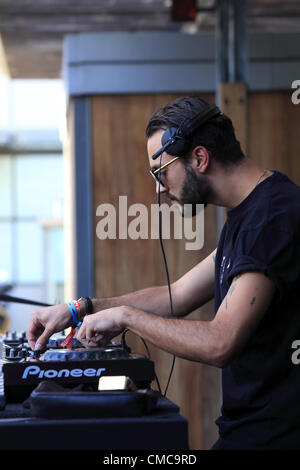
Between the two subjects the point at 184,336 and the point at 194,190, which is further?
the point at 194,190

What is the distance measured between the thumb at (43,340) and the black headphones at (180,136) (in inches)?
18.8

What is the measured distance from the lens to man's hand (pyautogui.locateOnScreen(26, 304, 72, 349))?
1489mm

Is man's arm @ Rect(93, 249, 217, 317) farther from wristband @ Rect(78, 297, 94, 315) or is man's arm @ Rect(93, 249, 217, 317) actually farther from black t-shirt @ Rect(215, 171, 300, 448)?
black t-shirt @ Rect(215, 171, 300, 448)

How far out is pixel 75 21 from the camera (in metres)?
5.61

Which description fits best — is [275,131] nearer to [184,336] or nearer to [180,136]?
A: [180,136]

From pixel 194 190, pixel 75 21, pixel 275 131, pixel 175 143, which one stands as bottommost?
pixel 194 190

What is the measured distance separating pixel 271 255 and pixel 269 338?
182 millimetres

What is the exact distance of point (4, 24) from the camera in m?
5.33

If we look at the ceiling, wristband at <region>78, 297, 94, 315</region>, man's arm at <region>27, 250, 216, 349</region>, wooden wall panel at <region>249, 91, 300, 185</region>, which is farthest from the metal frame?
the ceiling

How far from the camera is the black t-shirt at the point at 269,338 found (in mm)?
1312

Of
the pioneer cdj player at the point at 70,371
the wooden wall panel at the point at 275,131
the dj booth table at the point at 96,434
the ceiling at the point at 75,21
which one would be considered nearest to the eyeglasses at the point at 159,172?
the pioneer cdj player at the point at 70,371

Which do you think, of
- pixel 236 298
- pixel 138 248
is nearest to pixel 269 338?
pixel 236 298

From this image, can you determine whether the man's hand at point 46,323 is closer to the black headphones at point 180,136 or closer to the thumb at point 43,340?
the thumb at point 43,340

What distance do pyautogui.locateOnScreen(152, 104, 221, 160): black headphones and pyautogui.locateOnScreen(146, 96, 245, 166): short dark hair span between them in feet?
0.04
